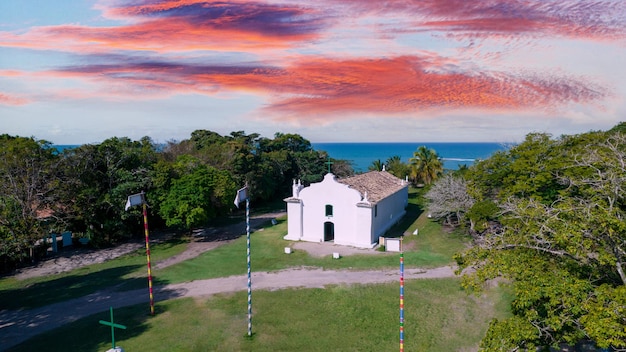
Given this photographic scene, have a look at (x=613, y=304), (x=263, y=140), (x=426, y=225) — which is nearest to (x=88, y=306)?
(x=613, y=304)

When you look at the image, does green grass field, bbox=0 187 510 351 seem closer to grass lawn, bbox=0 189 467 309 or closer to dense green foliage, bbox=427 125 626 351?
grass lawn, bbox=0 189 467 309

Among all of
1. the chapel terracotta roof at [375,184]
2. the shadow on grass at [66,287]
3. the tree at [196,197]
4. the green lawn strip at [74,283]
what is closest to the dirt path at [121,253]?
the green lawn strip at [74,283]

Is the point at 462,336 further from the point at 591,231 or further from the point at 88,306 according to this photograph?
the point at 88,306

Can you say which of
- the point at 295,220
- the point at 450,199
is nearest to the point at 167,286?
the point at 295,220

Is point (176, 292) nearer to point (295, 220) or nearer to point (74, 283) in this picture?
point (74, 283)

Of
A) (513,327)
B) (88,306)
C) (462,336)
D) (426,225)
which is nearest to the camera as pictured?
(513,327)
